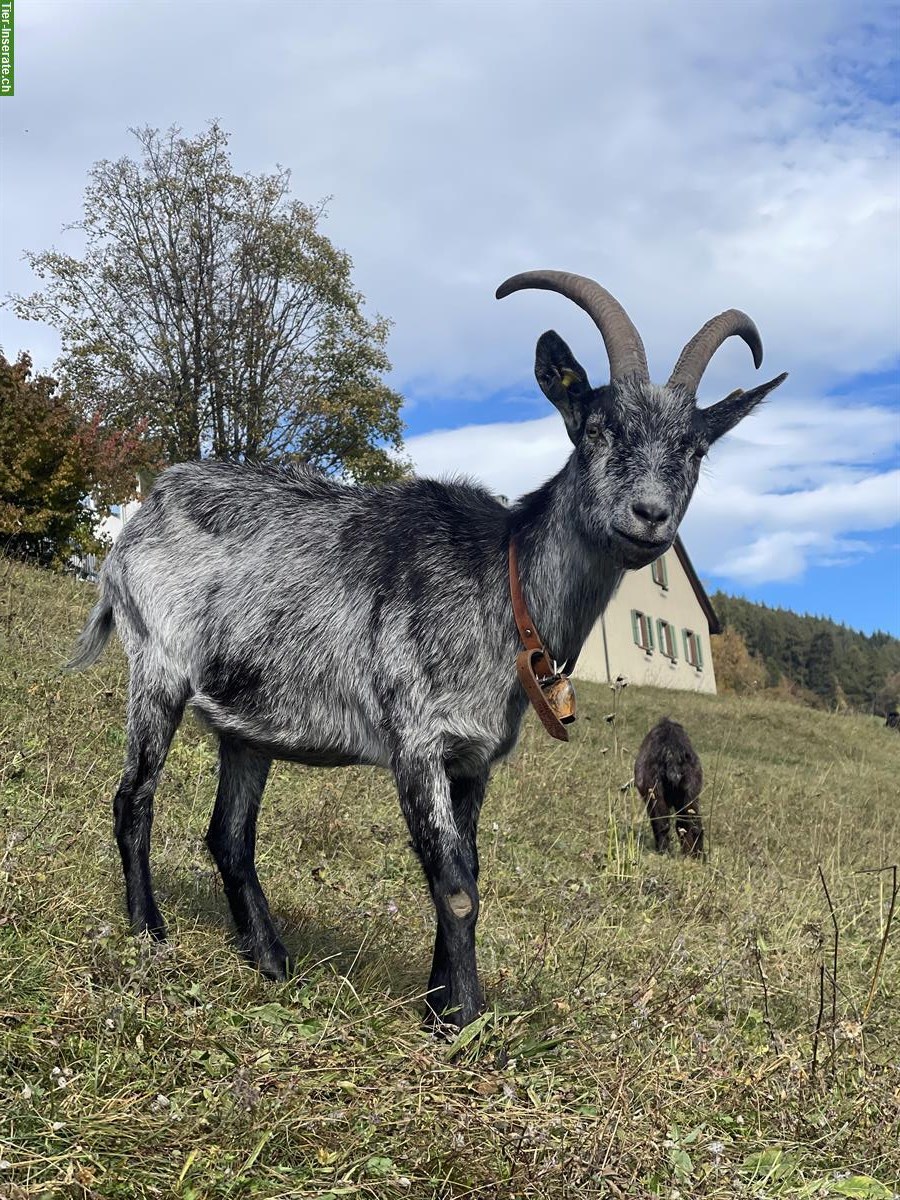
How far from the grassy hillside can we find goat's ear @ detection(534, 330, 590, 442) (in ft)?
6.58

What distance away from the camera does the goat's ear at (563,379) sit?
13.0ft

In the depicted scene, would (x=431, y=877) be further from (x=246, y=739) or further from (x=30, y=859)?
(x=30, y=859)

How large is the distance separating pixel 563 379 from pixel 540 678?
41.3 inches

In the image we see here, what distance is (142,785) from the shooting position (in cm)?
448

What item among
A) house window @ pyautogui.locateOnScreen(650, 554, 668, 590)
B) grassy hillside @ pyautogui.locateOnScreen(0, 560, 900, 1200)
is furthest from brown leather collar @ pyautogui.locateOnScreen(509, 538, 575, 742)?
house window @ pyautogui.locateOnScreen(650, 554, 668, 590)

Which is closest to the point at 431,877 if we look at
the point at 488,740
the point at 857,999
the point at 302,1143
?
the point at 488,740

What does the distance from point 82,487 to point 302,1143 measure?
47.0 ft

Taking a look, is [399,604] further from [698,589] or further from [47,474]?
[698,589]

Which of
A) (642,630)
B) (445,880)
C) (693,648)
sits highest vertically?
(642,630)

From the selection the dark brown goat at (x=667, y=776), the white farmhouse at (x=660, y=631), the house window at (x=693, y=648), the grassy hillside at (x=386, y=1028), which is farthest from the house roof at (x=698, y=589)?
the grassy hillside at (x=386, y=1028)

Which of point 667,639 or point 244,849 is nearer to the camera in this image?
point 244,849

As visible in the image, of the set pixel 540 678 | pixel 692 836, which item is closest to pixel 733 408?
pixel 540 678

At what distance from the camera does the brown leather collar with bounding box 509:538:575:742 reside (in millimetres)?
3857

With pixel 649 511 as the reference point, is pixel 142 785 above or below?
below
